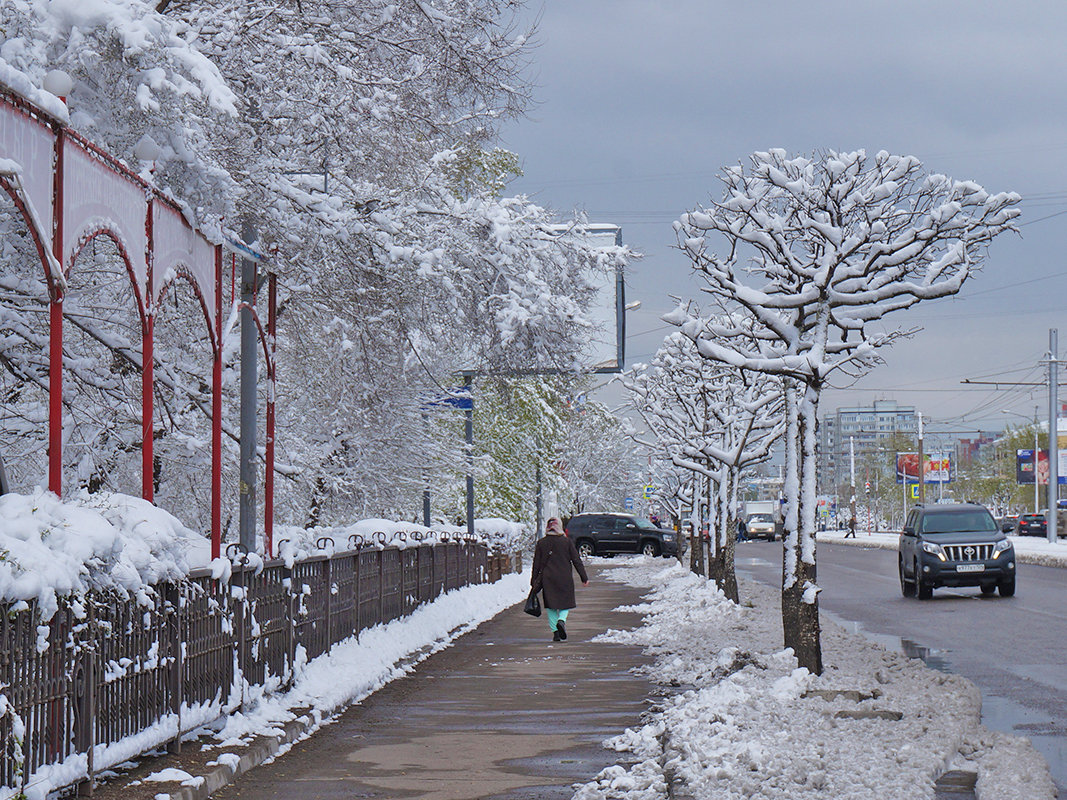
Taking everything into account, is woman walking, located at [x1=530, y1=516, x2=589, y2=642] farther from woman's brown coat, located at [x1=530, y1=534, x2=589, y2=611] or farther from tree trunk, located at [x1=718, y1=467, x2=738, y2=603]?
tree trunk, located at [x1=718, y1=467, x2=738, y2=603]

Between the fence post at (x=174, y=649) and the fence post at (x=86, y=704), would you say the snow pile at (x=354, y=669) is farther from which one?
the fence post at (x=86, y=704)

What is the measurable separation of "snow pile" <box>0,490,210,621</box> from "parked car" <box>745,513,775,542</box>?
317 feet

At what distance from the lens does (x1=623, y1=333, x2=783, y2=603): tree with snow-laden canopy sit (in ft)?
84.4

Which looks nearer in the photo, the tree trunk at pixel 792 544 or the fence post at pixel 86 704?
the fence post at pixel 86 704

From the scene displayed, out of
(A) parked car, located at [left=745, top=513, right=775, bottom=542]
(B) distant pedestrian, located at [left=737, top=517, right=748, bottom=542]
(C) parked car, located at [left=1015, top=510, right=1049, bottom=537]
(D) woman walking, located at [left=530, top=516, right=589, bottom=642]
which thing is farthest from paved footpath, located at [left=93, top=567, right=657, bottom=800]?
(B) distant pedestrian, located at [left=737, top=517, right=748, bottom=542]

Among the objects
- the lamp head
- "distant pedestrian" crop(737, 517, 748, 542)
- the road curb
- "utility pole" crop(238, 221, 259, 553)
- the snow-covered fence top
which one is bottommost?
"distant pedestrian" crop(737, 517, 748, 542)

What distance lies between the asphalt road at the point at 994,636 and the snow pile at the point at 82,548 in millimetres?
5185

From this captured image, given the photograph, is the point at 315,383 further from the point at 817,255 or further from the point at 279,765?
the point at 279,765

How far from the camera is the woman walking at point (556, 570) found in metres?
19.2

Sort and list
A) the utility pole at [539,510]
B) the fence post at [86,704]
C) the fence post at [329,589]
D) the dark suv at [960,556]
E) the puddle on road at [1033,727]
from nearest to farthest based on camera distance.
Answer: the fence post at [86,704]
the puddle on road at [1033,727]
the fence post at [329,589]
the dark suv at [960,556]
the utility pole at [539,510]

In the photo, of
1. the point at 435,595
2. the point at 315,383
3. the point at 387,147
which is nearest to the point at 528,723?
the point at 387,147

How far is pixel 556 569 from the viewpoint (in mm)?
19156

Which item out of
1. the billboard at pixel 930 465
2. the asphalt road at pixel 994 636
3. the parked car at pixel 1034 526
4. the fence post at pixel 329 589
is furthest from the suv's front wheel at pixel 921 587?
the billboard at pixel 930 465

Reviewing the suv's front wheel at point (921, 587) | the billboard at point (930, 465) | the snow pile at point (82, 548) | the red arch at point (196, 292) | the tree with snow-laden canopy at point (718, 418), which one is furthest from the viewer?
the billboard at point (930, 465)
